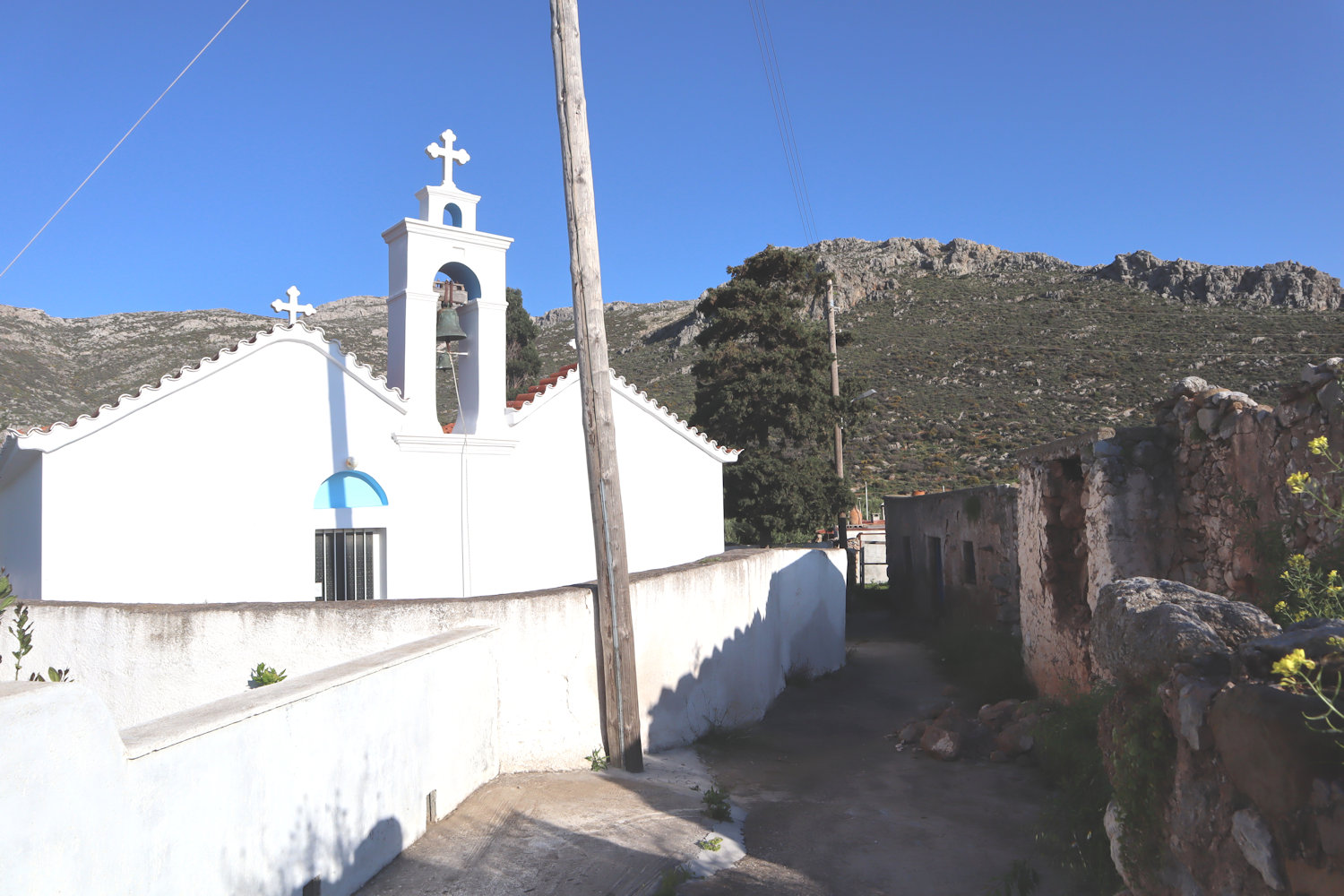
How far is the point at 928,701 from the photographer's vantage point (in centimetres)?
1042

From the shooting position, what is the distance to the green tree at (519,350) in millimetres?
31359

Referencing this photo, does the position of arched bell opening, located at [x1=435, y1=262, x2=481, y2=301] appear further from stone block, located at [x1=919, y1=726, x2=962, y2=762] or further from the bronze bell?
stone block, located at [x1=919, y1=726, x2=962, y2=762]

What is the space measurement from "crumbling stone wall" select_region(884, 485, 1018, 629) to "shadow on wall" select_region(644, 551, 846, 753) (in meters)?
2.23

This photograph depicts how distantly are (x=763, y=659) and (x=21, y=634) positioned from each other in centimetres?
727

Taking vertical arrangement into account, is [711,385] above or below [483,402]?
above

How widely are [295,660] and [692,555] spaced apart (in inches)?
354

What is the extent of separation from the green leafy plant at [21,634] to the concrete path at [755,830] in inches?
158

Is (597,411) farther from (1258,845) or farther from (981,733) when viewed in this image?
(1258,845)

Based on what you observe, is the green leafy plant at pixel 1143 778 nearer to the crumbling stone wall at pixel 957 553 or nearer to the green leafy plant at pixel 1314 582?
the green leafy plant at pixel 1314 582

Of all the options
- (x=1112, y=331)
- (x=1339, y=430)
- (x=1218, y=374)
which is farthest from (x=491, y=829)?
(x=1112, y=331)

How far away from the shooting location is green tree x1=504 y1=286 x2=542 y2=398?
31.4 metres

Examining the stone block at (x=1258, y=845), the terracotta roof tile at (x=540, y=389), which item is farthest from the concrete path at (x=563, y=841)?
the terracotta roof tile at (x=540, y=389)

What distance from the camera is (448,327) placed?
10852 millimetres

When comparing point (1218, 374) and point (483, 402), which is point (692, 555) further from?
point (1218, 374)
